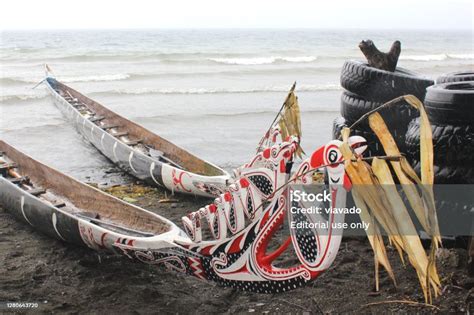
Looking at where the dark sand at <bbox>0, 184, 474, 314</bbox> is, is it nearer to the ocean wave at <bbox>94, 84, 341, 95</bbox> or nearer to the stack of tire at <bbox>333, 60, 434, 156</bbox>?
the stack of tire at <bbox>333, 60, 434, 156</bbox>

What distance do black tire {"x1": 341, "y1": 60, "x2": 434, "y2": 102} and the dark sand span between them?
1.52 metres

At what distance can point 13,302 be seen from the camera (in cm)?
437

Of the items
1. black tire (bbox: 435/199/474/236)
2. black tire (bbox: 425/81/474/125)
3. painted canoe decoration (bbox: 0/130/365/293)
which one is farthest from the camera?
black tire (bbox: 435/199/474/236)

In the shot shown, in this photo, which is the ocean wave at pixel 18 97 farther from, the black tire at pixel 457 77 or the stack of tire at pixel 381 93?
the black tire at pixel 457 77

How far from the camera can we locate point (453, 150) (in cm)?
449

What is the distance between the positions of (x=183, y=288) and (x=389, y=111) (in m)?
2.74

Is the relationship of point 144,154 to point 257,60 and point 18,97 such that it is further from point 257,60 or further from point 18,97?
point 257,60

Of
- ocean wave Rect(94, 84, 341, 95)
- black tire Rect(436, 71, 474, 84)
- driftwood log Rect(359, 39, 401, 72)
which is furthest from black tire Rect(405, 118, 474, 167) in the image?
ocean wave Rect(94, 84, 341, 95)

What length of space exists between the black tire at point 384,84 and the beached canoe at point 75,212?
2.52 meters

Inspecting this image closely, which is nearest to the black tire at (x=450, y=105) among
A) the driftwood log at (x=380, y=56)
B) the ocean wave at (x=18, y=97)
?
the driftwood log at (x=380, y=56)

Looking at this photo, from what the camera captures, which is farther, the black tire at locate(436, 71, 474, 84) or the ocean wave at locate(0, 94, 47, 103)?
the ocean wave at locate(0, 94, 47, 103)

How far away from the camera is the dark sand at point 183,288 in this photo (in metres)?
4.07

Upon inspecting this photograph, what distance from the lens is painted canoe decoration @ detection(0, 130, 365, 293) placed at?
3.39 meters

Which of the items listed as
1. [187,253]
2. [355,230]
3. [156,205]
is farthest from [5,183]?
[355,230]
